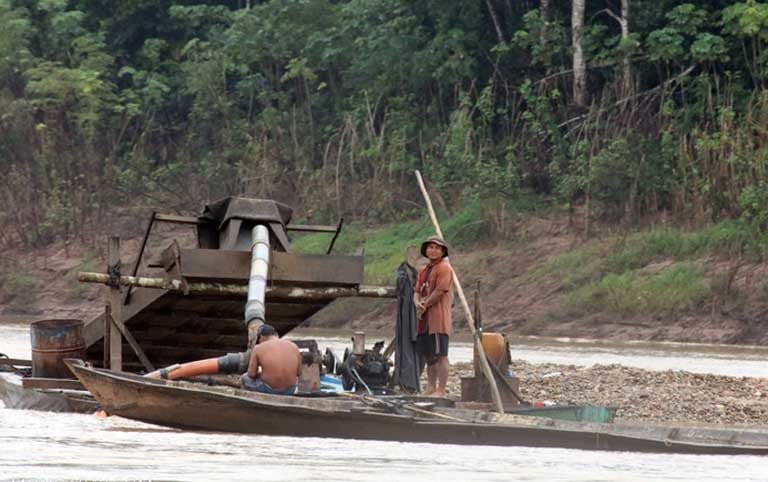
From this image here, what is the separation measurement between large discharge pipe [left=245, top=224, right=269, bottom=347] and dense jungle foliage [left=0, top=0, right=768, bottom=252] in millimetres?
13607

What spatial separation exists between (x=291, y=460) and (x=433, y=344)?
2920 mm

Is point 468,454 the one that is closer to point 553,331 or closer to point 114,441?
point 114,441

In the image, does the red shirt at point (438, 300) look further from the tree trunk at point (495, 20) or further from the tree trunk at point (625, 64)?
the tree trunk at point (495, 20)

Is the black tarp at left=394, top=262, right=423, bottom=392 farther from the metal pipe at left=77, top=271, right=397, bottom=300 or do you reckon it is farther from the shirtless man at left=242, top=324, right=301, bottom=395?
the shirtless man at left=242, top=324, right=301, bottom=395

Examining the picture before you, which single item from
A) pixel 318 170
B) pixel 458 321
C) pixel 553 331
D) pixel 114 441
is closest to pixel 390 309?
pixel 458 321

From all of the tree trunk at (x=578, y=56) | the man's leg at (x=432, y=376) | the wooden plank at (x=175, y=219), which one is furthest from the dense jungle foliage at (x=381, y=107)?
the wooden plank at (x=175, y=219)

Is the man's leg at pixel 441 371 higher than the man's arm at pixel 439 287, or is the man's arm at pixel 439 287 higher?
the man's arm at pixel 439 287

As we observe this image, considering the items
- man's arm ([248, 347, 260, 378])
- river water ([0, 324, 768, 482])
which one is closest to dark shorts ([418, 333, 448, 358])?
man's arm ([248, 347, 260, 378])

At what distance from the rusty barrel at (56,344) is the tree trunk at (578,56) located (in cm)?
1726

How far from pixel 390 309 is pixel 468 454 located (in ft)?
56.1

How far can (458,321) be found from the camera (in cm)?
3100

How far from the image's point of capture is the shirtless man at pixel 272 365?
1545 cm

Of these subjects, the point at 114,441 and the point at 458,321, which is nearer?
the point at 114,441

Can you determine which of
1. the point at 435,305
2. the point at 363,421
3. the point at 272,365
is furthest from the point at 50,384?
the point at 363,421
